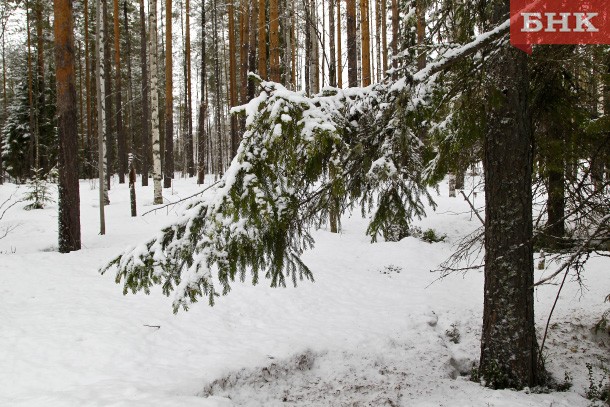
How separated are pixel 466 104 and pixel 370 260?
6623 millimetres

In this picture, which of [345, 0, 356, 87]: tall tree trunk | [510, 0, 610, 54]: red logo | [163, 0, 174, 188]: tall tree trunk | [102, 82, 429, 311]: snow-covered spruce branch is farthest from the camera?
[163, 0, 174, 188]: tall tree trunk

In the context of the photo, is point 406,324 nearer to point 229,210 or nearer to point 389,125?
point 389,125

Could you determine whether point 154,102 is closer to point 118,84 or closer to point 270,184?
point 118,84

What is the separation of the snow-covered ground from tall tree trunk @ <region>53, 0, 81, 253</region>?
62cm

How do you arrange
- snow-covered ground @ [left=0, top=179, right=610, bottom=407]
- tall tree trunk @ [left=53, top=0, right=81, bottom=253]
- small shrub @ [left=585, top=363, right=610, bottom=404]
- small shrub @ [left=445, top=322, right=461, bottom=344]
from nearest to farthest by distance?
small shrub @ [left=585, top=363, right=610, bottom=404]
snow-covered ground @ [left=0, top=179, right=610, bottom=407]
small shrub @ [left=445, top=322, right=461, bottom=344]
tall tree trunk @ [left=53, top=0, right=81, bottom=253]

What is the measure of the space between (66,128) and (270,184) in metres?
7.26

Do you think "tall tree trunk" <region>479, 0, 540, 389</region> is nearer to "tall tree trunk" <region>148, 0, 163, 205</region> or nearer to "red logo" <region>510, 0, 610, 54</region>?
Result: "red logo" <region>510, 0, 610, 54</region>

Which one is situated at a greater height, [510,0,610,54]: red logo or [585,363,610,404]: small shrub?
[510,0,610,54]: red logo

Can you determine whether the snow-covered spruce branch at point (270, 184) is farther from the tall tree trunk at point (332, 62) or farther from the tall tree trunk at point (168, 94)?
the tall tree trunk at point (168, 94)

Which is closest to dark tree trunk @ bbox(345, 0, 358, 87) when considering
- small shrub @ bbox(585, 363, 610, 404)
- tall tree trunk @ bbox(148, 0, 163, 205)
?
tall tree trunk @ bbox(148, 0, 163, 205)

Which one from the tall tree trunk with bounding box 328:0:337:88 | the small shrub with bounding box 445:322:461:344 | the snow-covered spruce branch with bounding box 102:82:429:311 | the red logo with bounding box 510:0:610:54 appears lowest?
the small shrub with bounding box 445:322:461:344

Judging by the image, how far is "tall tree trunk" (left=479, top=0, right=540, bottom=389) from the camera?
3680 mm

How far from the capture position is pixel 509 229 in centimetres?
379

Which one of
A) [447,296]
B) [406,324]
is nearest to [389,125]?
[406,324]
